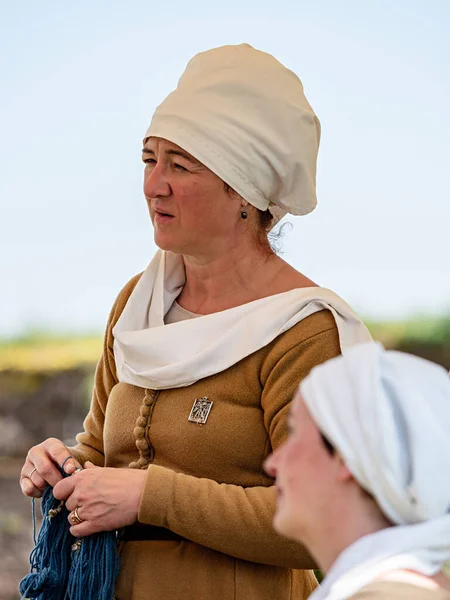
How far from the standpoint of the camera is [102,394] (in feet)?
8.61

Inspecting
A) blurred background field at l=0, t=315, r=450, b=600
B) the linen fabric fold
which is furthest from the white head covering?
blurred background field at l=0, t=315, r=450, b=600

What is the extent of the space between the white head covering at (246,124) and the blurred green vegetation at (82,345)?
6.72 ft

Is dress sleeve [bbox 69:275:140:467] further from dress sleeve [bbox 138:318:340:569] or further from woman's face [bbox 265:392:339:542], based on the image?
woman's face [bbox 265:392:339:542]

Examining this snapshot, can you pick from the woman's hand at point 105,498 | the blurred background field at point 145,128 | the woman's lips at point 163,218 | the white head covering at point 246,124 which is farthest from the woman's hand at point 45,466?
the blurred background field at point 145,128

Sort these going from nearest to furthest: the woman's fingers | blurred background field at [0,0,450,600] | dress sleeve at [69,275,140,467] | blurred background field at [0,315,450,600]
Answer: the woman's fingers, dress sleeve at [69,275,140,467], blurred background field at [0,0,450,600], blurred background field at [0,315,450,600]

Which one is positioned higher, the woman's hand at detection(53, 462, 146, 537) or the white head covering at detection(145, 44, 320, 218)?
the white head covering at detection(145, 44, 320, 218)

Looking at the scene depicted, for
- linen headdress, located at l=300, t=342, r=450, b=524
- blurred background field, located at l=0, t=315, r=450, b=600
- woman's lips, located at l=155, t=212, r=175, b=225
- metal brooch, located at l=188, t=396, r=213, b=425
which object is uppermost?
woman's lips, located at l=155, t=212, r=175, b=225

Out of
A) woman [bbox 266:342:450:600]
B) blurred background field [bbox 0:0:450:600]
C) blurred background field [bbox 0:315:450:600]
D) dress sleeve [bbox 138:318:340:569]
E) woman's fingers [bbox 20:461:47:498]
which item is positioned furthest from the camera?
blurred background field [bbox 0:315:450:600]

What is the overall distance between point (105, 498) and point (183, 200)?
657mm

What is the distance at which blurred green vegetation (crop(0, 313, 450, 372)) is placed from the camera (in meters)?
4.34

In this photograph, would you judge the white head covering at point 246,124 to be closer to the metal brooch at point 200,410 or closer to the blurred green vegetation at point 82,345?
the metal brooch at point 200,410

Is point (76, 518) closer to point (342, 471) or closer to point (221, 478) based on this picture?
point (221, 478)

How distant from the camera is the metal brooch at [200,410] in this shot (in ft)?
7.47

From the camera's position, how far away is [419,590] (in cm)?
141
